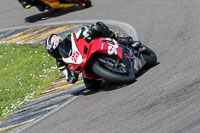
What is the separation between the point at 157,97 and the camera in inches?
297

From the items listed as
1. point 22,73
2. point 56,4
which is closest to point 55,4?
point 56,4

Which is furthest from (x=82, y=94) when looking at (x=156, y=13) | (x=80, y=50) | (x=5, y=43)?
(x=5, y=43)

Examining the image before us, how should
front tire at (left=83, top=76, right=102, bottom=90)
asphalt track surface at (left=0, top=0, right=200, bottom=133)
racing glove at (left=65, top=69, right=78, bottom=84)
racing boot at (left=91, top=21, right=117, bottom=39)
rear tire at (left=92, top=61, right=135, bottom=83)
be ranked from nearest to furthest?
asphalt track surface at (left=0, top=0, right=200, bottom=133), rear tire at (left=92, top=61, right=135, bottom=83), racing boot at (left=91, top=21, right=117, bottom=39), racing glove at (left=65, top=69, right=78, bottom=84), front tire at (left=83, top=76, right=102, bottom=90)

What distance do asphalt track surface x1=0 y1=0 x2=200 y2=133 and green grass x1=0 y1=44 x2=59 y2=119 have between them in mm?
2114

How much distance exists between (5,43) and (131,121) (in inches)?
349

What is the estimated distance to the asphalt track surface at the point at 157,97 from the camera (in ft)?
22.2

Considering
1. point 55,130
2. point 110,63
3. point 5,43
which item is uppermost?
point 110,63

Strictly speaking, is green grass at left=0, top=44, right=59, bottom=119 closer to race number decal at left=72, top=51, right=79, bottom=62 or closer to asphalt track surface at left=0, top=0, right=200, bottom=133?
asphalt track surface at left=0, top=0, right=200, bottom=133

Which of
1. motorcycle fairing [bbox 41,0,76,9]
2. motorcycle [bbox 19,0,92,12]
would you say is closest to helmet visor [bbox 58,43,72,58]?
motorcycle [bbox 19,0,92,12]

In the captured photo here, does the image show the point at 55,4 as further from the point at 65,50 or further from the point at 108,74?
the point at 108,74

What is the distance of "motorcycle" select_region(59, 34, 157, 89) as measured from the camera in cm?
830

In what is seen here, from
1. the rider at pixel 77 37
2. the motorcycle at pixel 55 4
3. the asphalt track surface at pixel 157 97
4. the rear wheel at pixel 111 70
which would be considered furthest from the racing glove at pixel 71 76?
the motorcycle at pixel 55 4

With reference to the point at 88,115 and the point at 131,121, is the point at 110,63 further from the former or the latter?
the point at 131,121

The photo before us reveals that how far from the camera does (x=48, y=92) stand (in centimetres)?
1027
